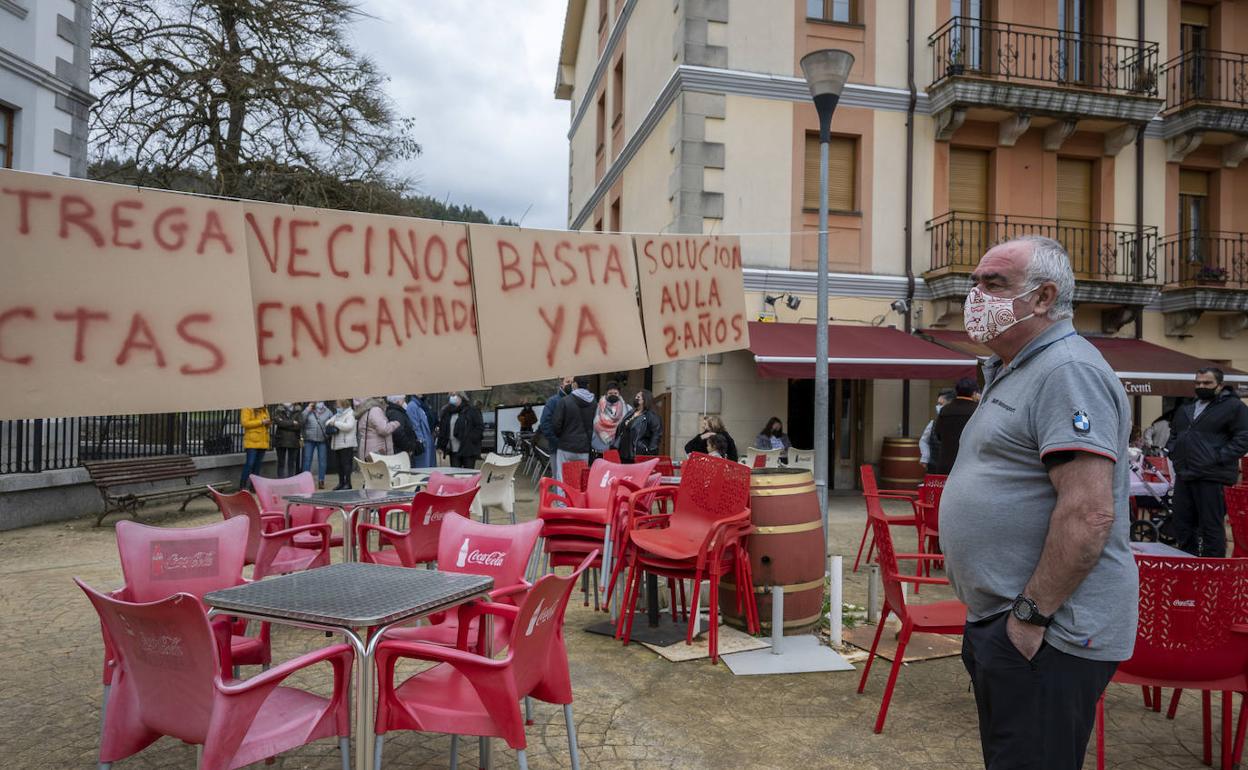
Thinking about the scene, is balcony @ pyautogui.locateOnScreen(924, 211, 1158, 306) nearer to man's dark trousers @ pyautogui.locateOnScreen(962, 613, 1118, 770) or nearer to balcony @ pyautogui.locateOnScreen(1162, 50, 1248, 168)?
balcony @ pyautogui.locateOnScreen(1162, 50, 1248, 168)

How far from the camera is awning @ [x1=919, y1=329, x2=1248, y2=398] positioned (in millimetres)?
13219

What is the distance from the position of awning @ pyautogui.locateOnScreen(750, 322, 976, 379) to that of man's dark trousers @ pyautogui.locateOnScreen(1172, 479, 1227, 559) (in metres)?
4.79

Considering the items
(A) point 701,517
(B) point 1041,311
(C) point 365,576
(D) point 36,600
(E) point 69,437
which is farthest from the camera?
(E) point 69,437

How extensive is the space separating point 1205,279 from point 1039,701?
16.6 meters

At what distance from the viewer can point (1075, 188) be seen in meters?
15.3

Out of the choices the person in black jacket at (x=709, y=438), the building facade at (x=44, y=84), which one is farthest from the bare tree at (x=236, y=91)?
the person in black jacket at (x=709, y=438)

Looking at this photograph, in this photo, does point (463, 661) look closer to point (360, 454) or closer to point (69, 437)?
point (360, 454)

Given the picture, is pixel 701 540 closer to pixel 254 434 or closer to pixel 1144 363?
pixel 254 434

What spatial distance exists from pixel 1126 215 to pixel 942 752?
→ 48.2ft

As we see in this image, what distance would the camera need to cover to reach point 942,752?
12.4ft

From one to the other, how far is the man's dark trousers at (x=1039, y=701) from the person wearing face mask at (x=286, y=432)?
39.7ft

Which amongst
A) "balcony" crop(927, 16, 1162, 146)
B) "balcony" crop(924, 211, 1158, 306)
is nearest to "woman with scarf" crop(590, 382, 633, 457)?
"balcony" crop(924, 211, 1158, 306)

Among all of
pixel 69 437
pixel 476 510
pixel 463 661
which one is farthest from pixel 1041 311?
pixel 69 437

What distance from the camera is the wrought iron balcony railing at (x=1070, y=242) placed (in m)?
14.3
